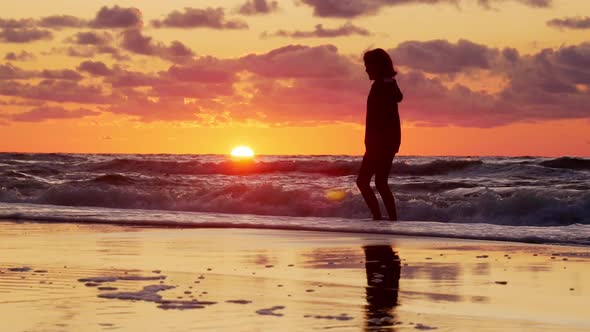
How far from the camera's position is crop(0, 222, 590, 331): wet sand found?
5.36 m

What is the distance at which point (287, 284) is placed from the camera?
6.89 m

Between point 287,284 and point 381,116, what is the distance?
688cm

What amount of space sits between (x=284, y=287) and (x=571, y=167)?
1180 inches

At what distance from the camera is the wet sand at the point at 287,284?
5.36m

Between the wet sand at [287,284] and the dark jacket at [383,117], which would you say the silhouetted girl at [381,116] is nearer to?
the dark jacket at [383,117]

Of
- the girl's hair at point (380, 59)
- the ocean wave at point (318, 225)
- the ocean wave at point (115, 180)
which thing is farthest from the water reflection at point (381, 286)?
the ocean wave at point (115, 180)

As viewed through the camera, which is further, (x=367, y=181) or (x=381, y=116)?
(x=367, y=181)

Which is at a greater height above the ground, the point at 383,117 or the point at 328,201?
the point at 383,117

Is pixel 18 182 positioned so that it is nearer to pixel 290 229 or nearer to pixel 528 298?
pixel 290 229

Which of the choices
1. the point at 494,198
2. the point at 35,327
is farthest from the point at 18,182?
the point at 35,327

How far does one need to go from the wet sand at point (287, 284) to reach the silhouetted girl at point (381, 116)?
290 cm

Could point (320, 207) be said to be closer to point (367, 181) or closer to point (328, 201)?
point (328, 201)

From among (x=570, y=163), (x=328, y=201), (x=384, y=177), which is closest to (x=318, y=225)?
(x=384, y=177)

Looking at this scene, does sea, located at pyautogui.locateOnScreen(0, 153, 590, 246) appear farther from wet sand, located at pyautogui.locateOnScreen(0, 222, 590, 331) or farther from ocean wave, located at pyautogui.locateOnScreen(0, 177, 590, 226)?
wet sand, located at pyautogui.locateOnScreen(0, 222, 590, 331)
